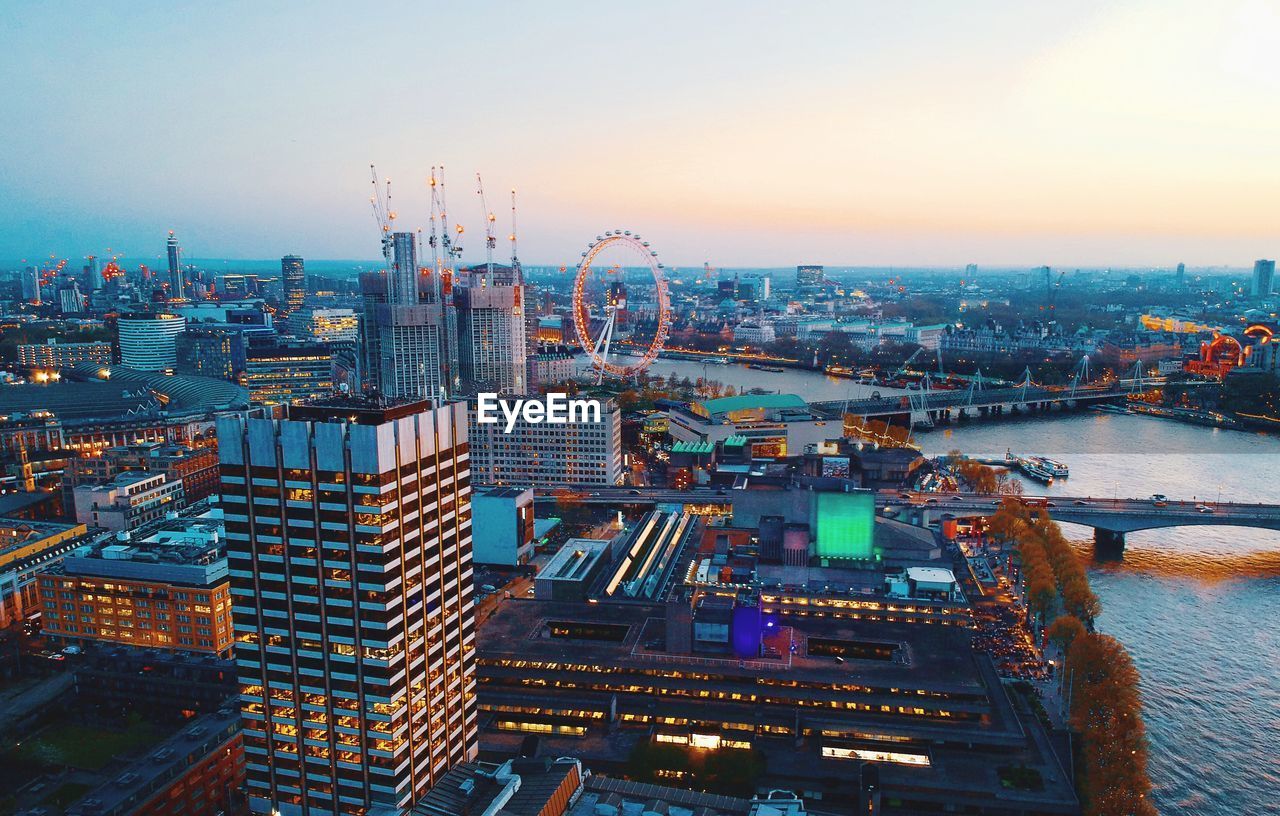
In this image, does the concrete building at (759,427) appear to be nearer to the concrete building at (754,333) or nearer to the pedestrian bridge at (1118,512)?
the pedestrian bridge at (1118,512)

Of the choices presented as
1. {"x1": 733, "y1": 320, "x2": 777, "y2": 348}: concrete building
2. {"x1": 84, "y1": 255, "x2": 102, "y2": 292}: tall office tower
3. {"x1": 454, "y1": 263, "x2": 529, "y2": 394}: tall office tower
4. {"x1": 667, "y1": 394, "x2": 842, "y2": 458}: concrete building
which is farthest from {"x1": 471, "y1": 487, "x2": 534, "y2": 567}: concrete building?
{"x1": 84, "y1": 255, "x2": 102, "y2": 292}: tall office tower

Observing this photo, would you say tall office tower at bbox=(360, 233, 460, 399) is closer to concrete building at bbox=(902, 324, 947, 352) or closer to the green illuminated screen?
the green illuminated screen

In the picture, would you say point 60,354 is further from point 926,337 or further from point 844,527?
point 926,337

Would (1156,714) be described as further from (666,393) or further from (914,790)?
(666,393)

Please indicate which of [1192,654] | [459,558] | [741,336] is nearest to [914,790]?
[459,558]

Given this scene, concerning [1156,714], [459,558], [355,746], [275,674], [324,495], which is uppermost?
[324,495]

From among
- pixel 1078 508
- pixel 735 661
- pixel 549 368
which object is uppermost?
pixel 549 368

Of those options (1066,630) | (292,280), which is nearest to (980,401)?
(1066,630)
